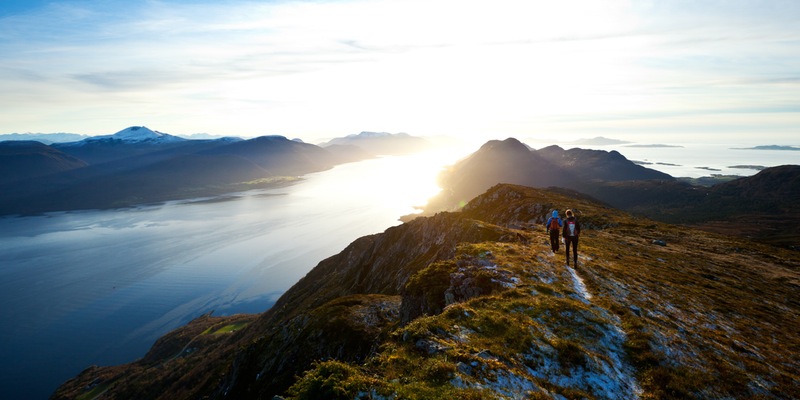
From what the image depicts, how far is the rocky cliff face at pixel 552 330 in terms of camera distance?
12453 mm

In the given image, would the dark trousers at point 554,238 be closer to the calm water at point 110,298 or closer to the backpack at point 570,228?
the backpack at point 570,228

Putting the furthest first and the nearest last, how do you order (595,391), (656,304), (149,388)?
1. (149,388)
2. (656,304)
3. (595,391)

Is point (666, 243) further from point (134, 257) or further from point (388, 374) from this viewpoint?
point (134, 257)

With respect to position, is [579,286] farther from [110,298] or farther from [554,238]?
[110,298]

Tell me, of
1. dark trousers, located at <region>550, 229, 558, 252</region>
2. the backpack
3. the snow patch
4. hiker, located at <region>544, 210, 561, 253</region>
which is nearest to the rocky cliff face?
the snow patch

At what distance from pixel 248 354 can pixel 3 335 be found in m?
151

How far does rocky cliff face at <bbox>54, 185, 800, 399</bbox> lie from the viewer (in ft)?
40.9

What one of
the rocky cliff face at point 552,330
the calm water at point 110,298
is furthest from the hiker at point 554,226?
the calm water at point 110,298

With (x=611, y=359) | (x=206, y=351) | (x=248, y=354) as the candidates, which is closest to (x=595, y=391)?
(x=611, y=359)

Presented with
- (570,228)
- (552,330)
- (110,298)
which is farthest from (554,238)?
(110,298)

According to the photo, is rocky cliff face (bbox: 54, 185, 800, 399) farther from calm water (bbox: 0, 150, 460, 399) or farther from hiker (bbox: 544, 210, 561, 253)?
calm water (bbox: 0, 150, 460, 399)

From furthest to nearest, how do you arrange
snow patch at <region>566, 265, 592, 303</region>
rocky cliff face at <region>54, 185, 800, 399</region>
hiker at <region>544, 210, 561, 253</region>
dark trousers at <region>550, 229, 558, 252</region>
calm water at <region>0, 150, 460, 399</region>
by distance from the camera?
calm water at <region>0, 150, 460, 399</region>, dark trousers at <region>550, 229, 558, 252</region>, hiker at <region>544, 210, 561, 253</region>, snow patch at <region>566, 265, 592, 303</region>, rocky cliff face at <region>54, 185, 800, 399</region>

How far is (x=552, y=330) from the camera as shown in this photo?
53.1 feet

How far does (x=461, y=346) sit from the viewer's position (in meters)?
13.6
